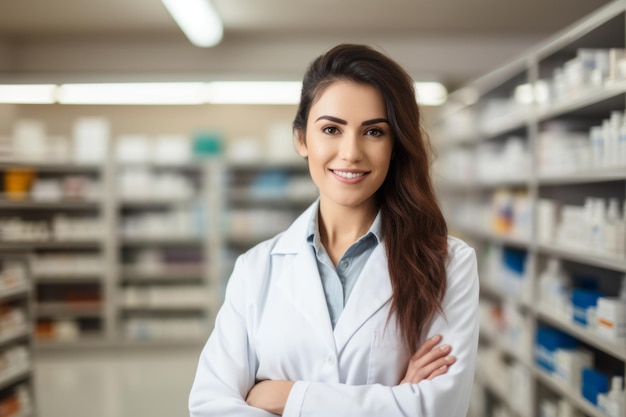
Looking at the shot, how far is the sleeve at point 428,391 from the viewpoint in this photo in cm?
137

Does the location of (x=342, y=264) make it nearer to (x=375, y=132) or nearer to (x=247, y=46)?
(x=375, y=132)

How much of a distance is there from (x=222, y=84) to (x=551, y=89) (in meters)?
4.29

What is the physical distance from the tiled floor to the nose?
12.4 feet

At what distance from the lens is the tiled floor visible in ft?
15.4

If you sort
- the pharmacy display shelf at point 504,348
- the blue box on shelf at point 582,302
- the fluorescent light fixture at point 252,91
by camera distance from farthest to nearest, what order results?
the fluorescent light fixture at point 252,91
the pharmacy display shelf at point 504,348
the blue box on shelf at point 582,302

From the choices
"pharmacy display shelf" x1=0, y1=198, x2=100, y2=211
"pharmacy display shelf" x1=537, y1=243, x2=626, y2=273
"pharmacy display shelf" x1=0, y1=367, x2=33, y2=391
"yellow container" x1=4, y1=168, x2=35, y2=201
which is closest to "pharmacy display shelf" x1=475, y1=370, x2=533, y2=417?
"pharmacy display shelf" x1=537, y1=243, x2=626, y2=273

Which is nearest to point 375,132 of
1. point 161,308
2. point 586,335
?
point 586,335

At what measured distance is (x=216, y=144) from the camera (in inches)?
270

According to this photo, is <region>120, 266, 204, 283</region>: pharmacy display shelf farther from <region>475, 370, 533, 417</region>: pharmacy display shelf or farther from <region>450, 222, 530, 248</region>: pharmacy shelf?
<region>475, 370, 533, 417</region>: pharmacy display shelf

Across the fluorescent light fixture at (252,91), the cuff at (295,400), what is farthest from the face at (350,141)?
the fluorescent light fixture at (252,91)

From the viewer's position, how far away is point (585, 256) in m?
2.87

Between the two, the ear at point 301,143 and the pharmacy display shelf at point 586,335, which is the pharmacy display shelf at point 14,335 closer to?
the ear at point 301,143

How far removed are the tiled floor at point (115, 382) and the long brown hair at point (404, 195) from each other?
11.9 ft

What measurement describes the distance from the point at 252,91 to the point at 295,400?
5891 mm
